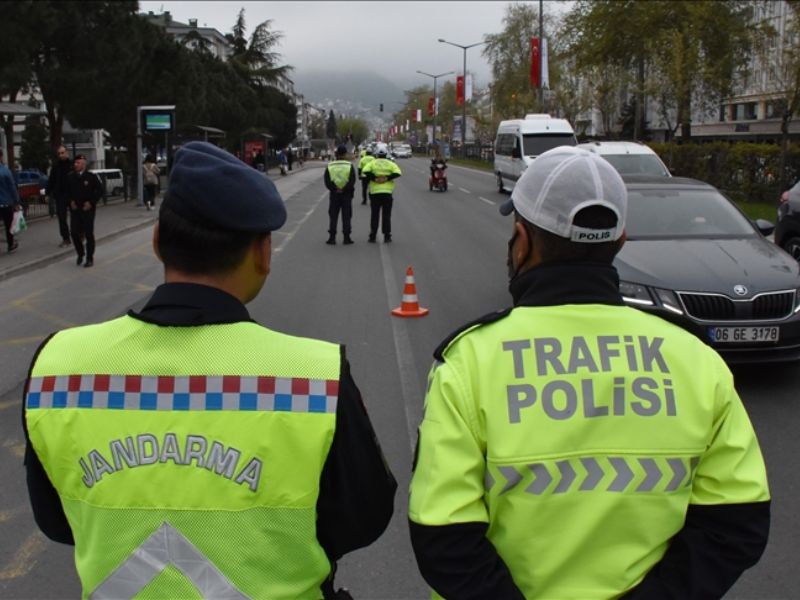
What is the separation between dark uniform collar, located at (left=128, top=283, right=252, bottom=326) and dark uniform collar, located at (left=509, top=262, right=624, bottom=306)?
64 centimetres

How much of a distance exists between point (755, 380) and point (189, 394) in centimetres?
650

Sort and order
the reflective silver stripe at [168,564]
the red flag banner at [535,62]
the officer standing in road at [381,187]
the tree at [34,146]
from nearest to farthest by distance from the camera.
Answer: the reflective silver stripe at [168,564] < the officer standing in road at [381,187] < the tree at [34,146] < the red flag banner at [535,62]

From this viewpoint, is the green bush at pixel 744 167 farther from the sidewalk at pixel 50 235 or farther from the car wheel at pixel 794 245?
the sidewalk at pixel 50 235

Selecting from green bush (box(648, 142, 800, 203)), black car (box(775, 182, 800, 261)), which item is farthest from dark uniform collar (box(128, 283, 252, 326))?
green bush (box(648, 142, 800, 203))

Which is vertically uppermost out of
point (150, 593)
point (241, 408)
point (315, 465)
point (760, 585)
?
point (241, 408)

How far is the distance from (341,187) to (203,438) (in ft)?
48.3

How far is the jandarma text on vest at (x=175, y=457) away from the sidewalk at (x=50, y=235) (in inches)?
398

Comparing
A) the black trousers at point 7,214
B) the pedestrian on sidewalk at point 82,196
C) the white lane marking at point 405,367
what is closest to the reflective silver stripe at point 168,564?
the white lane marking at point 405,367

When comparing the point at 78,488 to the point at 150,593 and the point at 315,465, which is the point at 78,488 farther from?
the point at 315,465

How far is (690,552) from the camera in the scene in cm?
180

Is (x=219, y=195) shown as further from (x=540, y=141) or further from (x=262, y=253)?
(x=540, y=141)

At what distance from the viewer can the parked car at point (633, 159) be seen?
59.6 feet

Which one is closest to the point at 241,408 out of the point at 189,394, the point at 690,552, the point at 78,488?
the point at 189,394

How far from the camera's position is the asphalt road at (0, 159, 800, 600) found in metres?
4.14
